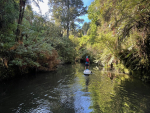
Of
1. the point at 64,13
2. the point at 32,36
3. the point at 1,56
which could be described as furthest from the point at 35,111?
the point at 64,13

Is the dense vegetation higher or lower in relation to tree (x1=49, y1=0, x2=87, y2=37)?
lower

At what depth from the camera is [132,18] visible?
6516mm

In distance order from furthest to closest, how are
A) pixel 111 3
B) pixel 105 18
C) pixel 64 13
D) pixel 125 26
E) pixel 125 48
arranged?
1. pixel 64 13
2. pixel 105 18
3. pixel 125 48
4. pixel 111 3
5. pixel 125 26

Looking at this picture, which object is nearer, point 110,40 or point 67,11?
point 110,40

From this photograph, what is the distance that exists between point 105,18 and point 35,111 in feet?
60.4

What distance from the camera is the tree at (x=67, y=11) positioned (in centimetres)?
2702

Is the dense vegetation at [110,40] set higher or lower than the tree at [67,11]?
lower

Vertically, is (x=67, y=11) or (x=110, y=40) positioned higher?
(x=67, y=11)

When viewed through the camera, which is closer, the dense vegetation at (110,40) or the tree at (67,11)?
the dense vegetation at (110,40)

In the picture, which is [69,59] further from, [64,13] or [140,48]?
[140,48]

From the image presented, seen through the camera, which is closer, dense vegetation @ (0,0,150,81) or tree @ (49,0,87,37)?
dense vegetation @ (0,0,150,81)

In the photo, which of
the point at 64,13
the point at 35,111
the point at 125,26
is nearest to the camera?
the point at 35,111

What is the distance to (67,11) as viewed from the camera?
2745 centimetres

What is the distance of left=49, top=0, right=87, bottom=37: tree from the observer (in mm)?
27016
